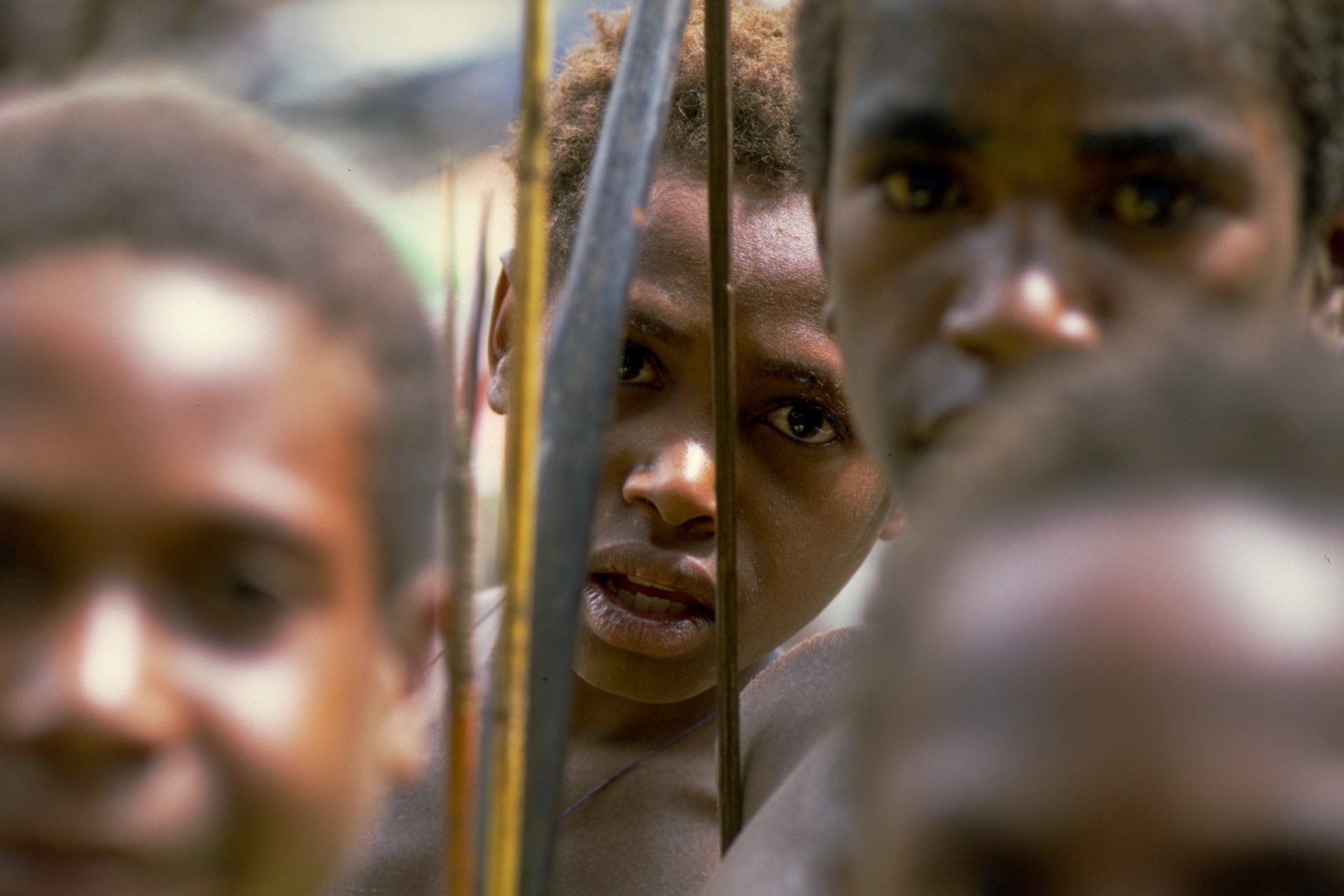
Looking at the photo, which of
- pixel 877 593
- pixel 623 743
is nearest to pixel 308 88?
pixel 623 743

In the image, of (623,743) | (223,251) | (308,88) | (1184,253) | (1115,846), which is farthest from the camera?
(308,88)

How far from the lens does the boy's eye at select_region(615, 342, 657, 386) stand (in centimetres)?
128

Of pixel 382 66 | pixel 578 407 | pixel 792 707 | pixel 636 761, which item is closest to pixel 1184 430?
pixel 578 407

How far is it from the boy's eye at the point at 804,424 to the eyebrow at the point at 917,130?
36cm

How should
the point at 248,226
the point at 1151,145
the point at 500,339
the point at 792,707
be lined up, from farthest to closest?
the point at 500,339
the point at 792,707
the point at 1151,145
the point at 248,226

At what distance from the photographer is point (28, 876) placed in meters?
0.60

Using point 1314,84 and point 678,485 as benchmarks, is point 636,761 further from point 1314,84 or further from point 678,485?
point 1314,84

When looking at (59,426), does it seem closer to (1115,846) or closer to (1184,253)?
(1115,846)

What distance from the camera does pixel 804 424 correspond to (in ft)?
4.15

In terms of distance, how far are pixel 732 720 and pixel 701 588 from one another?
0.38 meters

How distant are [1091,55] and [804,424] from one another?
0.47 meters

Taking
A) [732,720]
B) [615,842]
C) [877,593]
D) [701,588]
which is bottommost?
[615,842]

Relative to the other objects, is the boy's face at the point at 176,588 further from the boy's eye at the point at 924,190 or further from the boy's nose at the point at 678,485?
the boy's nose at the point at 678,485

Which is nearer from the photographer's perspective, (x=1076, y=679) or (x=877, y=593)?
(x=1076, y=679)
